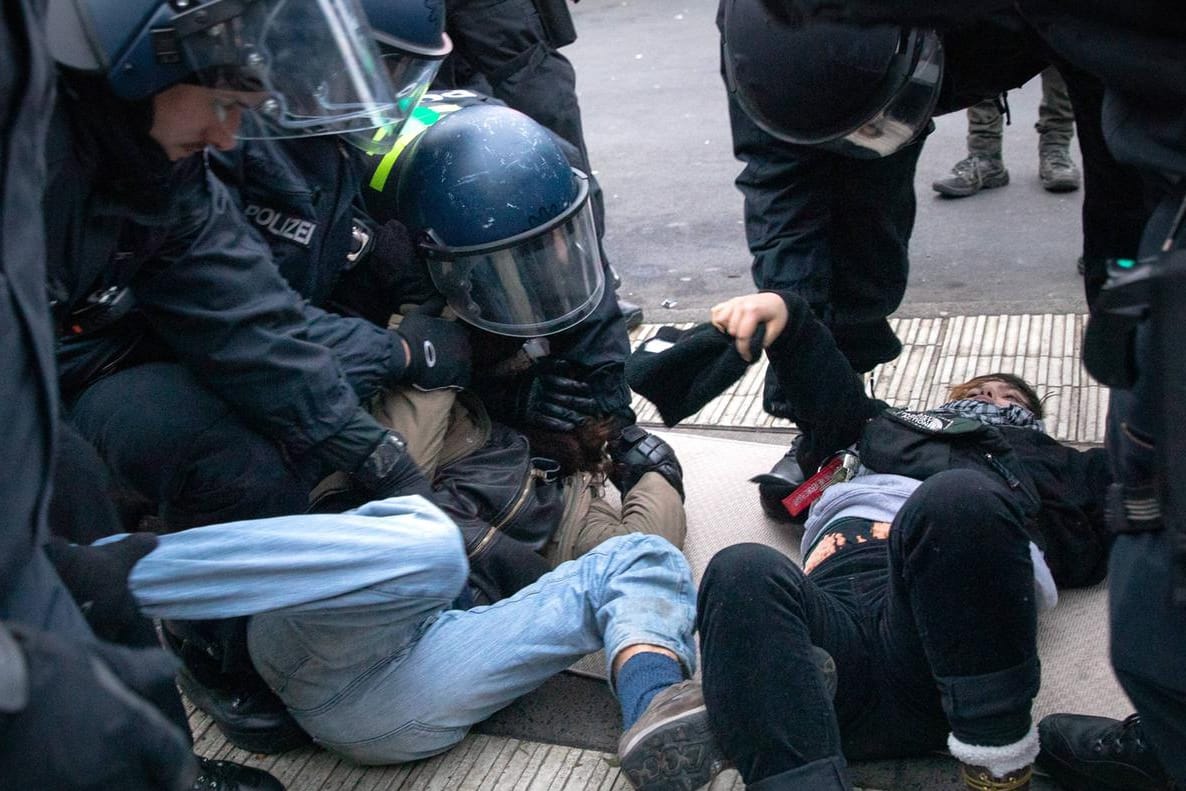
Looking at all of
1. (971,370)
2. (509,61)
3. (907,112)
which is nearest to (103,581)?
(907,112)

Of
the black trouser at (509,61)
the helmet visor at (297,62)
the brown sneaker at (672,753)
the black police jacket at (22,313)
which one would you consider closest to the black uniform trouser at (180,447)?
the helmet visor at (297,62)

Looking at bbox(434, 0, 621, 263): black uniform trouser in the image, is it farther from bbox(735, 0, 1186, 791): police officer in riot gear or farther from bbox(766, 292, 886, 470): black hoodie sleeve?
bbox(735, 0, 1186, 791): police officer in riot gear

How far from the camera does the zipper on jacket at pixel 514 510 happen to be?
2336mm

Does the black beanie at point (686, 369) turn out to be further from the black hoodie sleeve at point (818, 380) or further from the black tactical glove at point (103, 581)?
the black tactical glove at point (103, 581)

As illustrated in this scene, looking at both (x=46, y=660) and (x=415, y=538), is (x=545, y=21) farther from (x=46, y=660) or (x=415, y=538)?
(x=46, y=660)

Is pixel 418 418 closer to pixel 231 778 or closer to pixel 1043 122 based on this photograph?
pixel 231 778

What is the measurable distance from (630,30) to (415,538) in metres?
7.86

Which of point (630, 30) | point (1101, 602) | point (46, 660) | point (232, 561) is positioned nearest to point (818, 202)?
point (1101, 602)

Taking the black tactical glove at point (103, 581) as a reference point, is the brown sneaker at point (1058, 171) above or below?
below

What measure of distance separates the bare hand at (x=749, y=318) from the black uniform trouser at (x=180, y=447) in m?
0.83

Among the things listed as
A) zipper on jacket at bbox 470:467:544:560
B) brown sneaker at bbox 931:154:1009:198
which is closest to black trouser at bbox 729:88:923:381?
zipper on jacket at bbox 470:467:544:560

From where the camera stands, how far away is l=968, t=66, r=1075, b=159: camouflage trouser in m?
4.64

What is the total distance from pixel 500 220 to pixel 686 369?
478 millimetres

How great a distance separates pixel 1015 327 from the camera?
3562 mm
